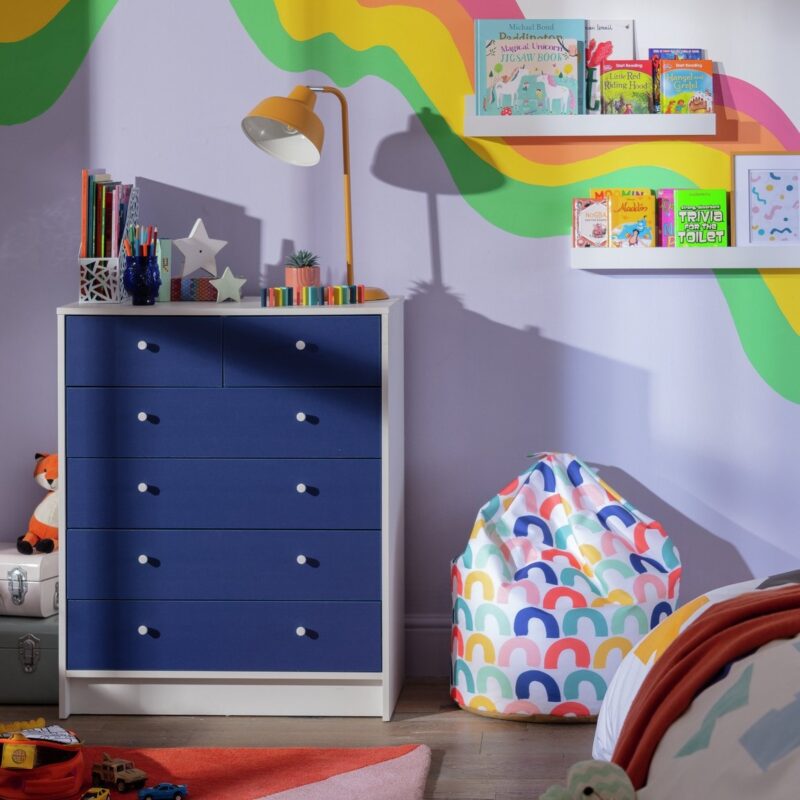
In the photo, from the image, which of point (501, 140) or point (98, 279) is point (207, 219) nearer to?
point (98, 279)

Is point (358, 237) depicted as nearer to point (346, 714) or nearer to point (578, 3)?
point (578, 3)

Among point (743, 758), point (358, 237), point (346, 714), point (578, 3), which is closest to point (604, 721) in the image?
point (743, 758)

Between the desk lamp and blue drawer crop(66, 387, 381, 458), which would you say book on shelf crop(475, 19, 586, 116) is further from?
blue drawer crop(66, 387, 381, 458)

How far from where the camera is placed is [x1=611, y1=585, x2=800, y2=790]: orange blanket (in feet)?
5.45

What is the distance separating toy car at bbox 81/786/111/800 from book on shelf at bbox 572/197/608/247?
1.77 m

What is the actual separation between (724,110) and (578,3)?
0.47 m

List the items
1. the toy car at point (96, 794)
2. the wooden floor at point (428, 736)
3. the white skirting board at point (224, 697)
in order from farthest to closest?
the white skirting board at point (224, 697) → the wooden floor at point (428, 736) → the toy car at point (96, 794)

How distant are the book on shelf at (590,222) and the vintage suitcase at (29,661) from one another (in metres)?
1.65

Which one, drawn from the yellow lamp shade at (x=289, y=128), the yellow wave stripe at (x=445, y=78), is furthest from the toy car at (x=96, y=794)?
the yellow wave stripe at (x=445, y=78)

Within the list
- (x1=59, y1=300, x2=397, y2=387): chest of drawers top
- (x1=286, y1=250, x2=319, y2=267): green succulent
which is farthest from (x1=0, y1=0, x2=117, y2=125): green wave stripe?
(x1=286, y1=250, x2=319, y2=267): green succulent

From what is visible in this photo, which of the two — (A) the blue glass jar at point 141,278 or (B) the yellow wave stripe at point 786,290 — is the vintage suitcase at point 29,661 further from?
(B) the yellow wave stripe at point 786,290

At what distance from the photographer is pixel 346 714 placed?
2984 mm

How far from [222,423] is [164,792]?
0.86 meters

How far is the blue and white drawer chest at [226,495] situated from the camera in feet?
9.52
